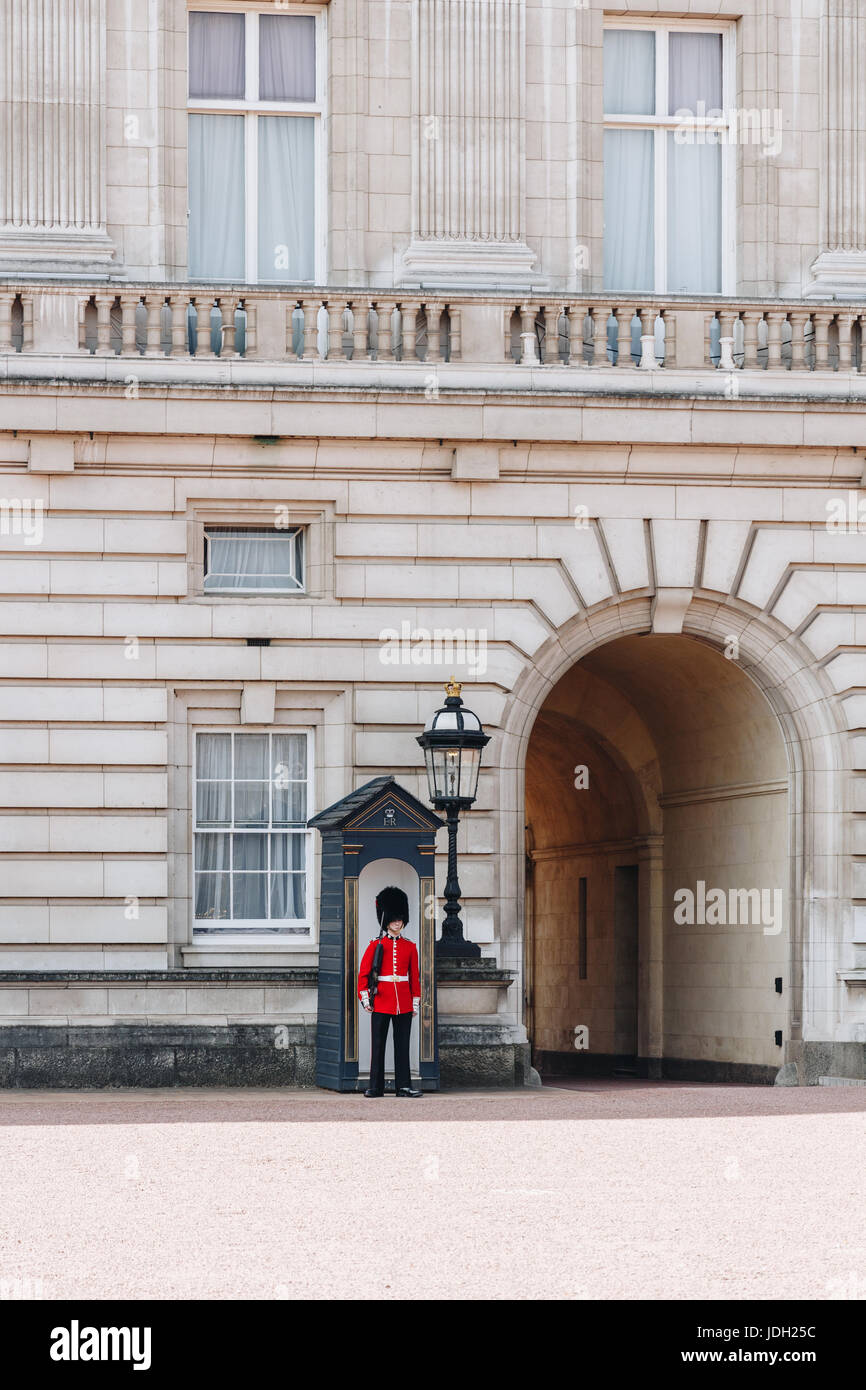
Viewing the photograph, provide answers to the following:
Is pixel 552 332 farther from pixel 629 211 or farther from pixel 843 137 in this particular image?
pixel 843 137

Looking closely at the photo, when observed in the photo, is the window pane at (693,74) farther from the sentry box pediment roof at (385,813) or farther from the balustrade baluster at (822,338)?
the sentry box pediment roof at (385,813)

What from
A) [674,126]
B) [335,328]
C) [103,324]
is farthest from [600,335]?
[103,324]

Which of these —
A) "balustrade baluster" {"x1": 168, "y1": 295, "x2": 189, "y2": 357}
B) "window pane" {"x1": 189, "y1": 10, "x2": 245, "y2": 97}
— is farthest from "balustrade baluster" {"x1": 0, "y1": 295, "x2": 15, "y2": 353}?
"window pane" {"x1": 189, "y1": 10, "x2": 245, "y2": 97}

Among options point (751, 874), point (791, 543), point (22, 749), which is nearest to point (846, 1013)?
point (751, 874)

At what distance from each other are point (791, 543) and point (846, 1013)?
3.78 meters

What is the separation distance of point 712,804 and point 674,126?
19.7 feet

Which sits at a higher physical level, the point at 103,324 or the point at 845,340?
the point at 845,340

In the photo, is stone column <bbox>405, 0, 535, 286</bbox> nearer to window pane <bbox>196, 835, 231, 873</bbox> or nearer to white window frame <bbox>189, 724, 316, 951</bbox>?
white window frame <bbox>189, 724, 316, 951</bbox>

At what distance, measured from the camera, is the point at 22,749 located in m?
17.9

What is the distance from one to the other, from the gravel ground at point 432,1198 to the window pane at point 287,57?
333 inches

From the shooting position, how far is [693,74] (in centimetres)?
2000

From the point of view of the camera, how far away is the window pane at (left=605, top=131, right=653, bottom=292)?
19.8 metres

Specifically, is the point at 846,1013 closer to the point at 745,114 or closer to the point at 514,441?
the point at 514,441

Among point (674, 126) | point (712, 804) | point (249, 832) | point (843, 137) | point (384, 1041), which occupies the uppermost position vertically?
point (674, 126)
